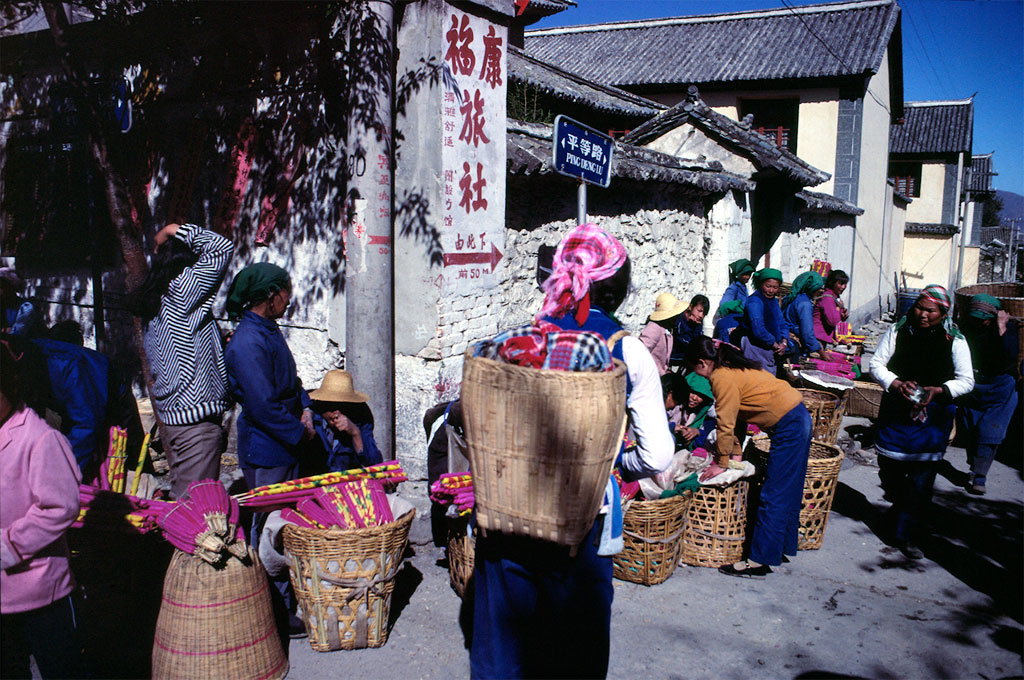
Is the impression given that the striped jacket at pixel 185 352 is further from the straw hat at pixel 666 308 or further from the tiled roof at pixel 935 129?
the tiled roof at pixel 935 129

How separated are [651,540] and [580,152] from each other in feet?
7.93

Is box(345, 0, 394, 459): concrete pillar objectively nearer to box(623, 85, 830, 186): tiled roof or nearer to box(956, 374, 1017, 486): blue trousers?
box(956, 374, 1017, 486): blue trousers

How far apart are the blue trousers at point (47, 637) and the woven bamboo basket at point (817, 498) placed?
4317 millimetres

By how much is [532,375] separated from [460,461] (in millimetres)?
1850

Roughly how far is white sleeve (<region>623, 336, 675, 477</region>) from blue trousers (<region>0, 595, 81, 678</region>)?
2295mm

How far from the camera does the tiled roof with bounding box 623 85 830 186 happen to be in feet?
35.3

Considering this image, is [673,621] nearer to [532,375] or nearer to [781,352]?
[532,375]

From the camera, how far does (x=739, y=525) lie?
4.84 metres

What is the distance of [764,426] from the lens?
4.71 metres

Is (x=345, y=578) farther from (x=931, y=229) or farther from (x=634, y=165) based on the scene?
(x=931, y=229)

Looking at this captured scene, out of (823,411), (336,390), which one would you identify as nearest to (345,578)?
(336,390)

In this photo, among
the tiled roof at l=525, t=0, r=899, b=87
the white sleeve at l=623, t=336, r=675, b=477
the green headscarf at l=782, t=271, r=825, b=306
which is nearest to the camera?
the white sleeve at l=623, t=336, r=675, b=477

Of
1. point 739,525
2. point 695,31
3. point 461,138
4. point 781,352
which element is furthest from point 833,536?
point 695,31

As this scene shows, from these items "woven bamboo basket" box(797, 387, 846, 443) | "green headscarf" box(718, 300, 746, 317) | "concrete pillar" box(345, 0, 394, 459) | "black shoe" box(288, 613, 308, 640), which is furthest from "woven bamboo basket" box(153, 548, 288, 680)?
"green headscarf" box(718, 300, 746, 317)
